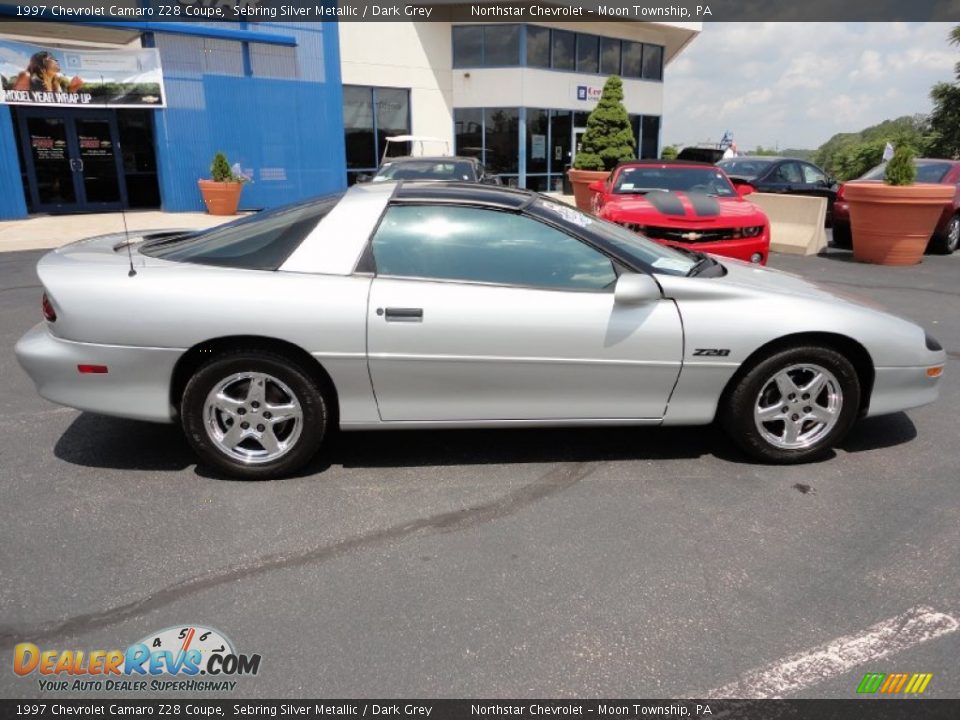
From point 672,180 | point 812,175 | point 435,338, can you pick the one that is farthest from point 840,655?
point 812,175

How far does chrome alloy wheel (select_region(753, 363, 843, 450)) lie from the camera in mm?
3574

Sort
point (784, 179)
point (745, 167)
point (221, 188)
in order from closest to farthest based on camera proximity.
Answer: point (784, 179) → point (745, 167) → point (221, 188)

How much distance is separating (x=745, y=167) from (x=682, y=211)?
7.52 meters

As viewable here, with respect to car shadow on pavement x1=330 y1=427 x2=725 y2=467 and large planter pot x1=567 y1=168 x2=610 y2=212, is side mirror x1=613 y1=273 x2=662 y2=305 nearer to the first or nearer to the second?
car shadow on pavement x1=330 y1=427 x2=725 y2=467

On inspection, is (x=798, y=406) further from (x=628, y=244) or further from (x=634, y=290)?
(x=628, y=244)

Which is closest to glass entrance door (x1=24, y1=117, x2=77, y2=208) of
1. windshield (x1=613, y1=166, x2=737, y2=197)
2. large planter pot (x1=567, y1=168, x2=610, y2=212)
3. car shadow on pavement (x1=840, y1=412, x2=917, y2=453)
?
large planter pot (x1=567, y1=168, x2=610, y2=212)

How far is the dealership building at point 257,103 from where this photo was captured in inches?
591

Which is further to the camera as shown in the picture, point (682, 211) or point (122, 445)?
point (682, 211)

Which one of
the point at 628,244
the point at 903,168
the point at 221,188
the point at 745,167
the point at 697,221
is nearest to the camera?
the point at 628,244

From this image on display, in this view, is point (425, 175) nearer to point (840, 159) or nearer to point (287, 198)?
point (287, 198)

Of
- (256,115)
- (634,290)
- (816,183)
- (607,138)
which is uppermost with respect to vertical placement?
(256,115)

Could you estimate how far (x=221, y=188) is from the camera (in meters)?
15.6

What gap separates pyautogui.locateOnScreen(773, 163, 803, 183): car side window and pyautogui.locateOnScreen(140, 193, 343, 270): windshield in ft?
39.1

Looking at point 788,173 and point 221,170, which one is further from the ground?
point 221,170
